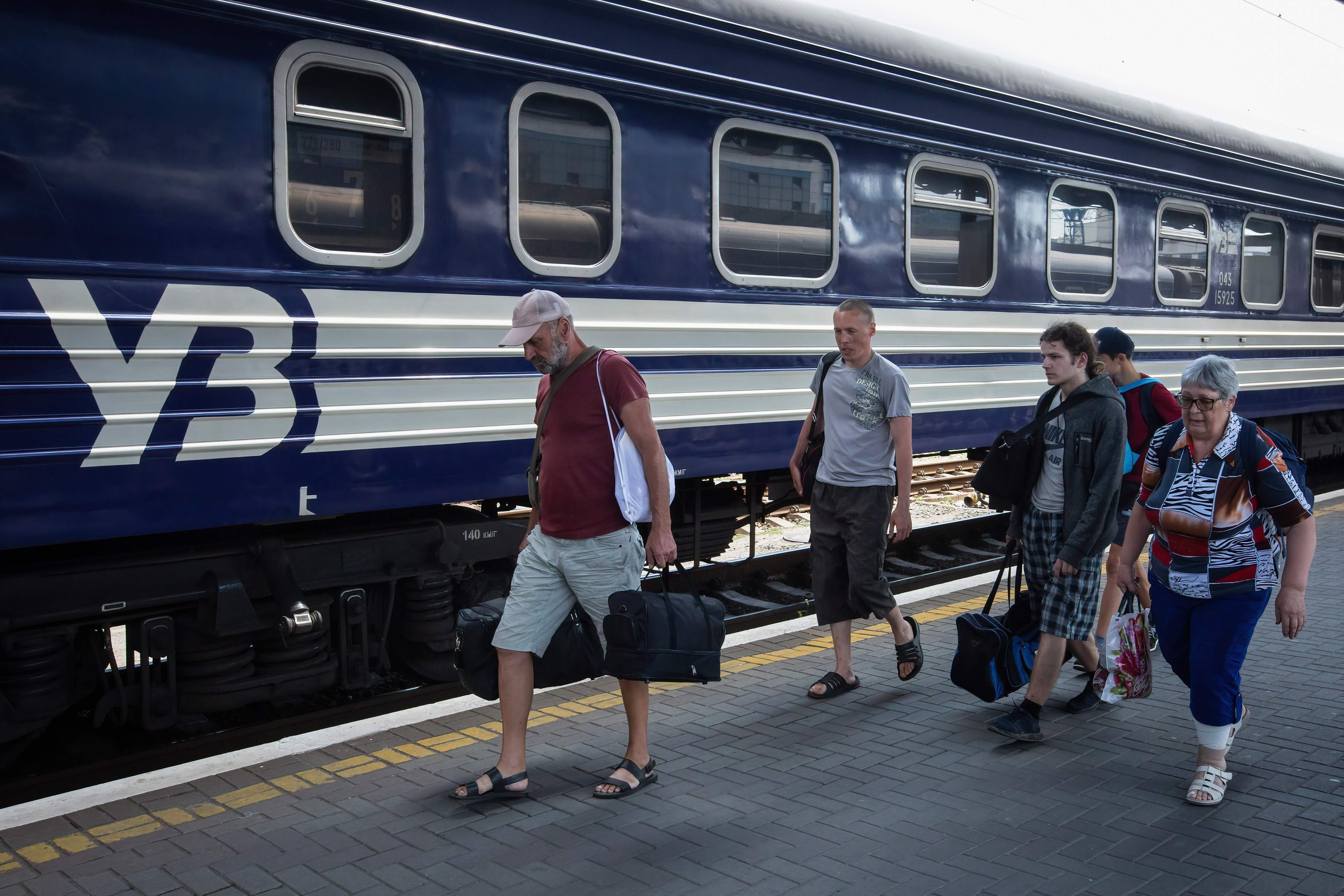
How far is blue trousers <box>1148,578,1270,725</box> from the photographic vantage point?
13.2ft

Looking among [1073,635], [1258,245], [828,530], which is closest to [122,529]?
[828,530]

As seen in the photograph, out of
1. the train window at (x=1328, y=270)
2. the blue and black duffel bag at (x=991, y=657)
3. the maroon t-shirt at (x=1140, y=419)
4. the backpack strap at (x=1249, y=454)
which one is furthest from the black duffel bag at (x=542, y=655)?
the train window at (x=1328, y=270)

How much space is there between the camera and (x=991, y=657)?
468 cm

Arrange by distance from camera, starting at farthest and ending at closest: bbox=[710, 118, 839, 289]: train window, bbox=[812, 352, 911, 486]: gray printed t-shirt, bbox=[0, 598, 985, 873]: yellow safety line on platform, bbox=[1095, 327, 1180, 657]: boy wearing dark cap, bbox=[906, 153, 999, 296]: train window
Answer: bbox=[906, 153, 999, 296]: train window, bbox=[710, 118, 839, 289]: train window, bbox=[1095, 327, 1180, 657]: boy wearing dark cap, bbox=[812, 352, 911, 486]: gray printed t-shirt, bbox=[0, 598, 985, 873]: yellow safety line on platform

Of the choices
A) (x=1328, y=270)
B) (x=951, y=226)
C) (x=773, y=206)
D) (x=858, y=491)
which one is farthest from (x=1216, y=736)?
(x=1328, y=270)

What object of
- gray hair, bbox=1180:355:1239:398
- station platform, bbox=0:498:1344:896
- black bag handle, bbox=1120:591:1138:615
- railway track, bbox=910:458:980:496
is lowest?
station platform, bbox=0:498:1344:896

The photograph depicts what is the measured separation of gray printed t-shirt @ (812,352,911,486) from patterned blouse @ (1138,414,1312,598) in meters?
1.30

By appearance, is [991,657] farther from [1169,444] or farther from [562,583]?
[562,583]

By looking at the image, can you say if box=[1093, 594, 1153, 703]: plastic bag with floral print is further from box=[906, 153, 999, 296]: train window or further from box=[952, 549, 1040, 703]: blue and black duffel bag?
box=[906, 153, 999, 296]: train window

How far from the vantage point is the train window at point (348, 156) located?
4473 mm

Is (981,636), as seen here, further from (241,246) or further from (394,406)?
(241,246)

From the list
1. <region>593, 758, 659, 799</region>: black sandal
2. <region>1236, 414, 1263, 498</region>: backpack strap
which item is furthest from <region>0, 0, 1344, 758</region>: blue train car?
<region>1236, 414, 1263, 498</region>: backpack strap

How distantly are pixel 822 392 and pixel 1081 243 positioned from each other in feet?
12.4

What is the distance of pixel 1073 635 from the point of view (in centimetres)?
470
